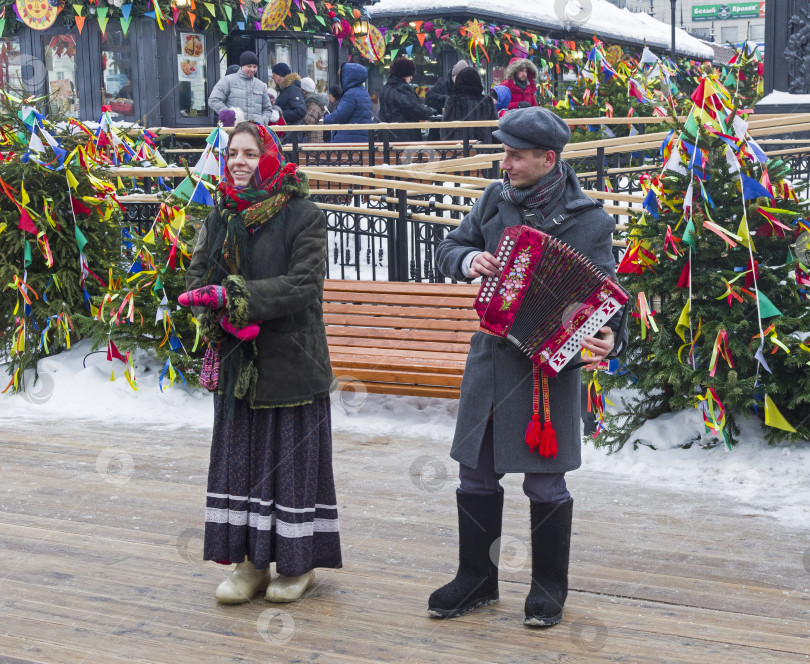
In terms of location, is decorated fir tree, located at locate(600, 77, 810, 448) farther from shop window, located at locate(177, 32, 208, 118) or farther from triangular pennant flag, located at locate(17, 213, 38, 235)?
shop window, located at locate(177, 32, 208, 118)

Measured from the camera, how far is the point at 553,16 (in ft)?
82.7

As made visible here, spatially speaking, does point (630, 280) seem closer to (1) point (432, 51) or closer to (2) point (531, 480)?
(2) point (531, 480)

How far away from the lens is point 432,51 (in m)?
23.4

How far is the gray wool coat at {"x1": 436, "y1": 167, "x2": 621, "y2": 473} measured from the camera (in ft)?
12.1

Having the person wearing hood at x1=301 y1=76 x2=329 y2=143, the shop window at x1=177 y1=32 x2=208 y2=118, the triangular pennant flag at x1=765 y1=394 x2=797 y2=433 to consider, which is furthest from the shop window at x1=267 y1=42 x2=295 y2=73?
the triangular pennant flag at x1=765 y1=394 x2=797 y2=433

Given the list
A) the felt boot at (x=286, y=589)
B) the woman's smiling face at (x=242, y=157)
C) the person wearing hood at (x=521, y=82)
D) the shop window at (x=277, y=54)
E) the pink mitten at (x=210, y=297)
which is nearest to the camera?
the pink mitten at (x=210, y=297)

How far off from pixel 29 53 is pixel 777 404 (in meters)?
15.6

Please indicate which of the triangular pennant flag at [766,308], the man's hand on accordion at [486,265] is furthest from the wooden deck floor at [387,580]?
the man's hand on accordion at [486,265]

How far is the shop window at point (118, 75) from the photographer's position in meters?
18.0

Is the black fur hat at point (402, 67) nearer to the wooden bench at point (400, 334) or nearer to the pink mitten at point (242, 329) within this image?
the wooden bench at point (400, 334)

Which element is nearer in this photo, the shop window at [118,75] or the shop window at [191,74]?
the shop window at [118,75]

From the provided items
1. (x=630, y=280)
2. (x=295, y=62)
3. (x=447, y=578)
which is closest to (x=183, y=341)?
(x=630, y=280)

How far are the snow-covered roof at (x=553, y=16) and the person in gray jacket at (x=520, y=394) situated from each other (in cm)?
1961

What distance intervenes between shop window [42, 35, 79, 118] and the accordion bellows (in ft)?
51.5
